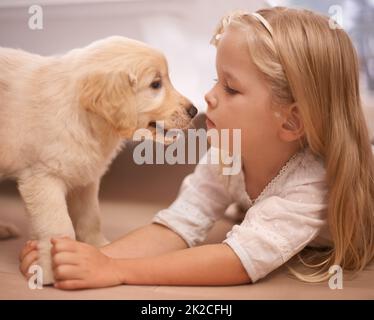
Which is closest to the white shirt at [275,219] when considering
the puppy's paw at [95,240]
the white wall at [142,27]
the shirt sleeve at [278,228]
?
the shirt sleeve at [278,228]

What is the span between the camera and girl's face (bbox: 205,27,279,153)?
3.17 feet

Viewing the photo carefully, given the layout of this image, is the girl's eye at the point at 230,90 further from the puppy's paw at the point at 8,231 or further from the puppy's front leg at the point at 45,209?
the puppy's paw at the point at 8,231

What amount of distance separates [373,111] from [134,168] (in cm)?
57

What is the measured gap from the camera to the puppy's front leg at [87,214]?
109 centimetres

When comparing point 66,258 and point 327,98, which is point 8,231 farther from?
point 327,98

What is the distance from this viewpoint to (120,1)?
3.43ft

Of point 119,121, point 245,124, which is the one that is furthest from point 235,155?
point 119,121

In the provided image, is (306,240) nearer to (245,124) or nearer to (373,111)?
(245,124)

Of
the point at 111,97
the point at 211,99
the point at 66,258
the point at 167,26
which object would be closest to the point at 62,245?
the point at 66,258

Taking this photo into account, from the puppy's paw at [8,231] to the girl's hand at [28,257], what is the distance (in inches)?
5.5

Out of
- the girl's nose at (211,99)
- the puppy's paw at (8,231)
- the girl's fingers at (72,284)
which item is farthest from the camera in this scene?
the puppy's paw at (8,231)

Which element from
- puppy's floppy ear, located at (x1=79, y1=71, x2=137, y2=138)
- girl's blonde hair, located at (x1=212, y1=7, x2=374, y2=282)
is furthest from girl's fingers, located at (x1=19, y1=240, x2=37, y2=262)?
girl's blonde hair, located at (x1=212, y1=7, x2=374, y2=282)

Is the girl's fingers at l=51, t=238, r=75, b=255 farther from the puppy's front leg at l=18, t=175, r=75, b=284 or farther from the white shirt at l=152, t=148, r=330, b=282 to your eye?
the white shirt at l=152, t=148, r=330, b=282
